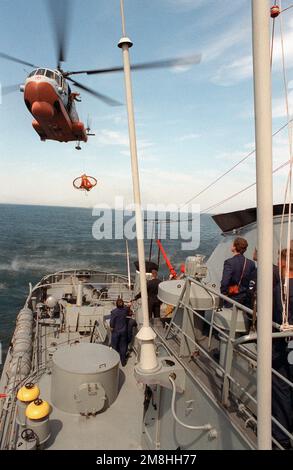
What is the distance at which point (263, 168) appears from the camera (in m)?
1.92

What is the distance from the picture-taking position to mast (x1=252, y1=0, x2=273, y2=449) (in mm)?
1899

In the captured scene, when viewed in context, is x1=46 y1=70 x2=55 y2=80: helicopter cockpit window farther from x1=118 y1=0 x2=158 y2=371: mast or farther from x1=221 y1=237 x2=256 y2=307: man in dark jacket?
x1=221 y1=237 x2=256 y2=307: man in dark jacket

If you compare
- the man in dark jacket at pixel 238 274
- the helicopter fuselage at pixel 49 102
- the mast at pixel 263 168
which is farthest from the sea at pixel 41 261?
the mast at pixel 263 168

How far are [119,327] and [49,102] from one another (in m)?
14.7

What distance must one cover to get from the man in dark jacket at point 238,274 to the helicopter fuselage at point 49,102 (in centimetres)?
1604

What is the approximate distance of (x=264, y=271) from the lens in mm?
1951

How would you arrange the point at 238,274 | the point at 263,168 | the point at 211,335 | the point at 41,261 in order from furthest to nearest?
the point at 41,261 < the point at 238,274 < the point at 211,335 < the point at 263,168

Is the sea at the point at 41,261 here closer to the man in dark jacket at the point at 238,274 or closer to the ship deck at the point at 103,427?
the ship deck at the point at 103,427

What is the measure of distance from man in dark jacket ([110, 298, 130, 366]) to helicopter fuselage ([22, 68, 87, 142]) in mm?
14016

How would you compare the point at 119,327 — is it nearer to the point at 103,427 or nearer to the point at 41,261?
the point at 103,427

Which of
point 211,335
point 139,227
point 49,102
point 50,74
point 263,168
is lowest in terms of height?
point 211,335

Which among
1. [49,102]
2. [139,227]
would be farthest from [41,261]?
[139,227]

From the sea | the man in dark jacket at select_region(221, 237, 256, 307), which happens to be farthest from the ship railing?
the sea

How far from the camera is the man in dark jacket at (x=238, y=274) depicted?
220 inches
